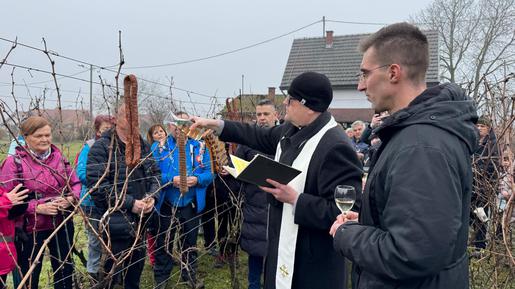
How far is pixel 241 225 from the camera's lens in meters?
4.27

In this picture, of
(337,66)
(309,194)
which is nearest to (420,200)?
(309,194)

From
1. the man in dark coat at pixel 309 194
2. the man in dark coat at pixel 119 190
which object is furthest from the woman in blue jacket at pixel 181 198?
the man in dark coat at pixel 309 194

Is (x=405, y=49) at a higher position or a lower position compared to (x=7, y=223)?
higher

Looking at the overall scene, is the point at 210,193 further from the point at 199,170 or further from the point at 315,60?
the point at 315,60

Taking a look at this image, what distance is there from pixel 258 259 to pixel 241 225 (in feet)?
1.30

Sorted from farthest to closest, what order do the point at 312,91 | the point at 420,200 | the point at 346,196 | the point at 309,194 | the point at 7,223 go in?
1. the point at 7,223
2. the point at 312,91
3. the point at 309,194
4. the point at 346,196
5. the point at 420,200

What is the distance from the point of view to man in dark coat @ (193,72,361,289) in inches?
96.5

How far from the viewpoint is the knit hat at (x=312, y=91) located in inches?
104

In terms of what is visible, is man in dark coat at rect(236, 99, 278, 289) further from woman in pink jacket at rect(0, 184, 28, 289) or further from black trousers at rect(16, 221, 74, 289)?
woman in pink jacket at rect(0, 184, 28, 289)

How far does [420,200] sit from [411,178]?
3.0 inches

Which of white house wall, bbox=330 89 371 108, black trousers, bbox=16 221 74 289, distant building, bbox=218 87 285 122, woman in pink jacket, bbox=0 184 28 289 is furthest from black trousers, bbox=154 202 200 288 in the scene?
white house wall, bbox=330 89 371 108

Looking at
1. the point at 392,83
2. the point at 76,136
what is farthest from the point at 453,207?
the point at 76,136

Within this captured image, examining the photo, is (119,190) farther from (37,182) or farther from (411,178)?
(411,178)

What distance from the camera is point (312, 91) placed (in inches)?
103
